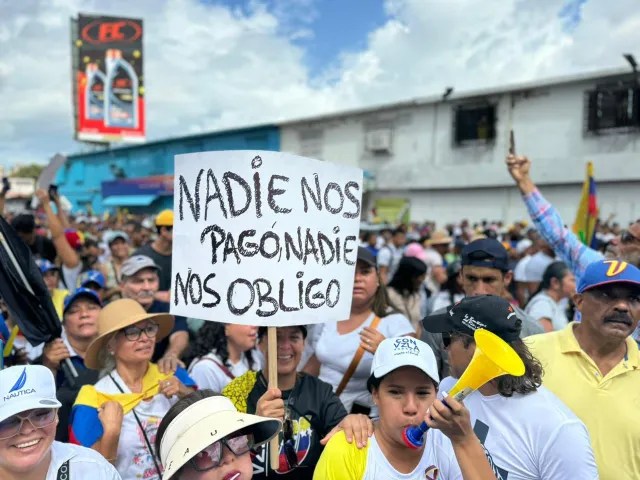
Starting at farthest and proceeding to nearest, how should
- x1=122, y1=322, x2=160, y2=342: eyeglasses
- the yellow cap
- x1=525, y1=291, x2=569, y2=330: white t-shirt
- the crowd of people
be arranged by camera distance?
1. the yellow cap
2. x1=525, y1=291, x2=569, y2=330: white t-shirt
3. x1=122, y1=322, x2=160, y2=342: eyeglasses
4. the crowd of people

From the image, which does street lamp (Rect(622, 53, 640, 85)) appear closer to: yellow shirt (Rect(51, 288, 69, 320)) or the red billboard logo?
yellow shirt (Rect(51, 288, 69, 320))

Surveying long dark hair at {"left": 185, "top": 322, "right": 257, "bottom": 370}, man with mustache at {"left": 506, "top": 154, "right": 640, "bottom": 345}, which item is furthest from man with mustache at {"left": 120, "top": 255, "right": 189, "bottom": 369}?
man with mustache at {"left": 506, "top": 154, "right": 640, "bottom": 345}

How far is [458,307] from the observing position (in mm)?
2094

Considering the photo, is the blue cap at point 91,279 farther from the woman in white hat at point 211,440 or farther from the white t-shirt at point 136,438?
the woman in white hat at point 211,440

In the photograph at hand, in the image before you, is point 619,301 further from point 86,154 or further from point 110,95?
point 86,154

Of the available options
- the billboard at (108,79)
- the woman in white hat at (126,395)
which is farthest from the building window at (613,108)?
the billboard at (108,79)

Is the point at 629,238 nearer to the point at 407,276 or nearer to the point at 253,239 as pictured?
the point at 407,276

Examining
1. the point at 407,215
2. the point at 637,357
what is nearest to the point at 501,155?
the point at 407,215

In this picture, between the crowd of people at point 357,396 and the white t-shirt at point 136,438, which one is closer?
the crowd of people at point 357,396

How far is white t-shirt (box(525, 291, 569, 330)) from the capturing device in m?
4.61

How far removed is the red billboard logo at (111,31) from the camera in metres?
34.9

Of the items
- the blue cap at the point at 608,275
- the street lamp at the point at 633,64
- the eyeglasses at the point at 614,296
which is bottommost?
the eyeglasses at the point at 614,296

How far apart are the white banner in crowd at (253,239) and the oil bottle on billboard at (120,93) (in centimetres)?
3682

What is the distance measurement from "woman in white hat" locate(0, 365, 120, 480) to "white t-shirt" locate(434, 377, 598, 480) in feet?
4.82
